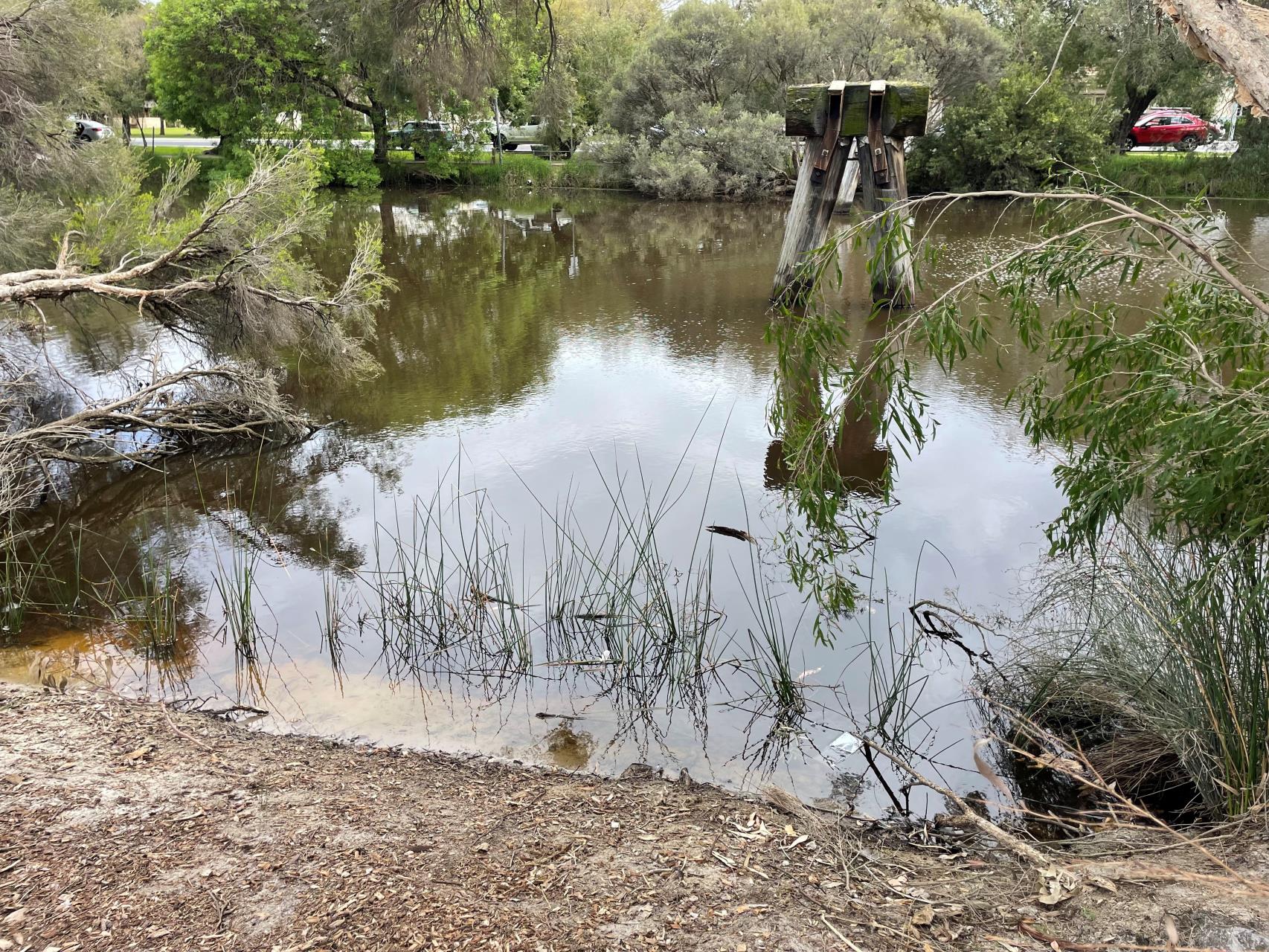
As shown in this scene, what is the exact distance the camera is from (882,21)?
20922 mm

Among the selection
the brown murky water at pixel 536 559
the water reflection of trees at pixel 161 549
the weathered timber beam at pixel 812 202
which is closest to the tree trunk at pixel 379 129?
the brown murky water at pixel 536 559

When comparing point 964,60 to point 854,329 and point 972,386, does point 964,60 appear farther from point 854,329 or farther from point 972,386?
point 972,386

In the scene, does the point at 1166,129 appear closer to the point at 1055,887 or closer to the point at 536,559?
the point at 536,559

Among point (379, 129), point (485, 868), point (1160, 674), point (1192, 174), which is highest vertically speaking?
point (379, 129)

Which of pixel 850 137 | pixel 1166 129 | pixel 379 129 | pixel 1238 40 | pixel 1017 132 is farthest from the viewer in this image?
pixel 1166 129

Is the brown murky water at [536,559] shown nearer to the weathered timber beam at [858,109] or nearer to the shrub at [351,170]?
the weathered timber beam at [858,109]

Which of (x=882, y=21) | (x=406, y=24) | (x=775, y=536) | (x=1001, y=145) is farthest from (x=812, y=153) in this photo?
(x=882, y=21)

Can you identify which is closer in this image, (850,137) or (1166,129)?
(850,137)

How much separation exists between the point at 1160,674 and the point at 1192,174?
2037 centimetres

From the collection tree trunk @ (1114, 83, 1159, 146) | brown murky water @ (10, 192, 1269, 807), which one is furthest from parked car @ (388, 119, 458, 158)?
tree trunk @ (1114, 83, 1159, 146)

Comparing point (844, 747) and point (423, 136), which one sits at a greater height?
point (423, 136)

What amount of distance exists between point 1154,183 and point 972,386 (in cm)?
1525

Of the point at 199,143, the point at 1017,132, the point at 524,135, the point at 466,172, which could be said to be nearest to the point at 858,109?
the point at 1017,132

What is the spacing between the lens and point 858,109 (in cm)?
889
